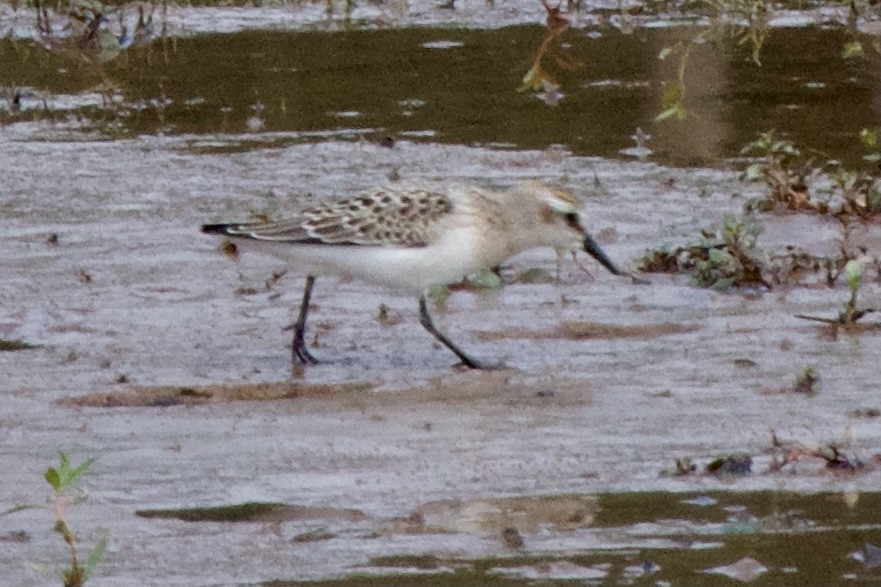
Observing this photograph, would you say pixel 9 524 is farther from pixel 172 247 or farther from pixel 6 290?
pixel 172 247

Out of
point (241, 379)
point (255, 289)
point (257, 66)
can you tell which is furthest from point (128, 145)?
point (241, 379)

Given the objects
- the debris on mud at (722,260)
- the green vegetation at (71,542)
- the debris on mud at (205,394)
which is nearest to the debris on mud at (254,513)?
the green vegetation at (71,542)

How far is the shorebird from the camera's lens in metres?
7.77

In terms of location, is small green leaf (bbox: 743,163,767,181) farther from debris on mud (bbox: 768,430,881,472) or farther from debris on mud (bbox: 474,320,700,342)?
debris on mud (bbox: 768,430,881,472)

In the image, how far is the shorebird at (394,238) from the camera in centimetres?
777

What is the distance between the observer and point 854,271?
7.68m

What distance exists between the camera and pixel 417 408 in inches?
282

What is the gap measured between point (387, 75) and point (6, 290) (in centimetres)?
469

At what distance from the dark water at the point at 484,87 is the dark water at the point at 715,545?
5230 mm

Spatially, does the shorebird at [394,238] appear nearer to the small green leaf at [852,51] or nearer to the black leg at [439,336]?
the black leg at [439,336]

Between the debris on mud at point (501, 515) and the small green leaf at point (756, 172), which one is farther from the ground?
the small green leaf at point (756, 172)

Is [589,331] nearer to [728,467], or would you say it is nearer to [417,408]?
[417,408]

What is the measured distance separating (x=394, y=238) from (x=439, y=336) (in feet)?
1.39

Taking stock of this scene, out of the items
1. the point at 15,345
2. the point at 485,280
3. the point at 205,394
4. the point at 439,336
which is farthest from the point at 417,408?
the point at 15,345
